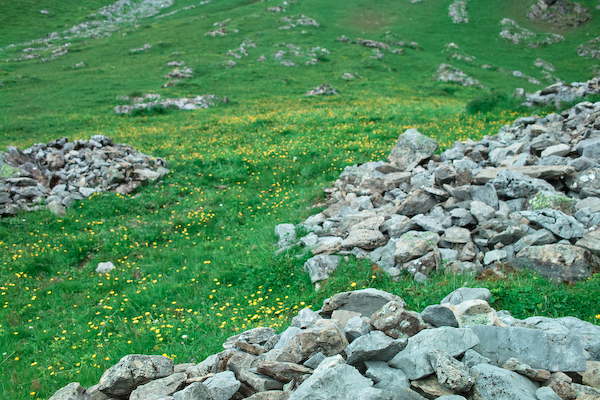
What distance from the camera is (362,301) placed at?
5.48m

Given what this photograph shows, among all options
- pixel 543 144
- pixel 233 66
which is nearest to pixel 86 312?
pixel 543 144

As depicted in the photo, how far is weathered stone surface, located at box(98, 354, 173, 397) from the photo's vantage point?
4160 mm

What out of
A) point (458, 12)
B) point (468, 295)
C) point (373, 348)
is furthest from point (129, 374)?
point (458, 12)

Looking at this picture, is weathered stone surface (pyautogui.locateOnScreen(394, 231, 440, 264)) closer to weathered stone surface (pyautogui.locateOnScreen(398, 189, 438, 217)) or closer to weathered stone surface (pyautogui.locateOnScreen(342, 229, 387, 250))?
weathered stone surface (pyautogui.locateOnScreen(342, 229, 387, 250))

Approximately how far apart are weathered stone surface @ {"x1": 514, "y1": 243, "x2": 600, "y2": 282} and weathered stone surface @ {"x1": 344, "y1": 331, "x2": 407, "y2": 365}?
352 centimetres

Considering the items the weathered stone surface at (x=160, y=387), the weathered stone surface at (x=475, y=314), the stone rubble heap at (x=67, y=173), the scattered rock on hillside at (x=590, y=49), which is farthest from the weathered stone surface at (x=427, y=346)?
the scattered rock on hillside at (x=590, y=49)

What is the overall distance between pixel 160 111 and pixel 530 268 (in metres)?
25.8

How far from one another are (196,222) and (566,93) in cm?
1732

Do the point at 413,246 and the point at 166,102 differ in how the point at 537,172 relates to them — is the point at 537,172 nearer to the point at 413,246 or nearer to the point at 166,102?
the point at 413,246

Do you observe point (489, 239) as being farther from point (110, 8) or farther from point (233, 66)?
point (110, 8)

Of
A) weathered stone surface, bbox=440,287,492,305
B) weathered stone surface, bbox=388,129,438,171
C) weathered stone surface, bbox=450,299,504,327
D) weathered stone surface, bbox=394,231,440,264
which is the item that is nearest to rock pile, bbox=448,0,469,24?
weathered stone surface, bbox=388,129,438,171

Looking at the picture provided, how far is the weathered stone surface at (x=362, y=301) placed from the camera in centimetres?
543

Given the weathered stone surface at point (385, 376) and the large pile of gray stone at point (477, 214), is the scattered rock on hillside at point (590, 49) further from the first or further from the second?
the weathered stone surface at point (385, 376)

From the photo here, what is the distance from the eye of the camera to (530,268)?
634 cm
